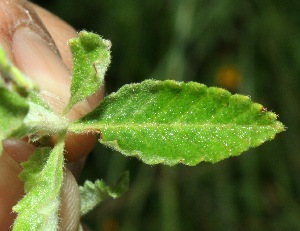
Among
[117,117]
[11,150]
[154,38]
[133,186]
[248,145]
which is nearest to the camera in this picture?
[248,145]

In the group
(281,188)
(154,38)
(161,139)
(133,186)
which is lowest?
(161,139)

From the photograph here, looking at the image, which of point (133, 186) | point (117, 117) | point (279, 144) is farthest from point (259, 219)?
point (117, 117)

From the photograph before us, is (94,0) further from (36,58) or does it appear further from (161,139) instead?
(161,139)

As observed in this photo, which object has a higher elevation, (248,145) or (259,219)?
(259,219)

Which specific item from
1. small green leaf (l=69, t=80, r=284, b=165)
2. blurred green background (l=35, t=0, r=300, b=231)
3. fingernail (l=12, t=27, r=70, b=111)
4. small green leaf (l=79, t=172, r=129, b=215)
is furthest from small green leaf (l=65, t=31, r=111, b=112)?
blurred green background (l=35, t=0, r=300, b=231)

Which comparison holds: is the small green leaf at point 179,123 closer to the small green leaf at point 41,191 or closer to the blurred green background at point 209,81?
the small green leaf at point 41,191

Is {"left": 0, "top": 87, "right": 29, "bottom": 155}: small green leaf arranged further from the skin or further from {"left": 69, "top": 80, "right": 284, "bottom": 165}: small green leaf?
the skin

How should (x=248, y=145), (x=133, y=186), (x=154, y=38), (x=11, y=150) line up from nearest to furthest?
(x=248, y=145), (x=11, y=150), (x=133, y=186), (x=154, y=38)
